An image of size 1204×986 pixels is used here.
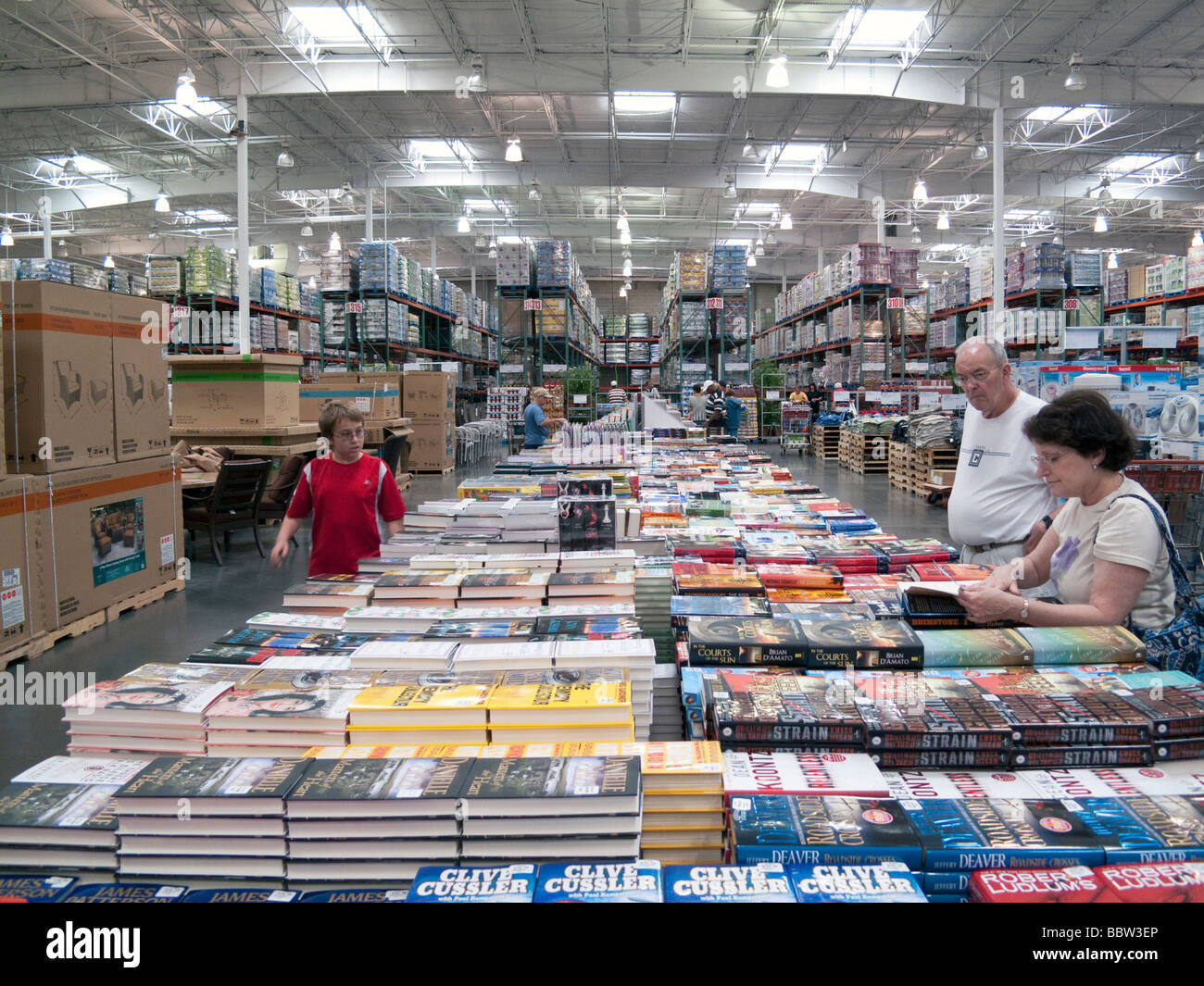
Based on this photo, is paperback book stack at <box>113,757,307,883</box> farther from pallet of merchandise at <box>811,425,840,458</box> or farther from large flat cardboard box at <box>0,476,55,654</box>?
pallet of merchandise at <box>811,425,840,458</box>

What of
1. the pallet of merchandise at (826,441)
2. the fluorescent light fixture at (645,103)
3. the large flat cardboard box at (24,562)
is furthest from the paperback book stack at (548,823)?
the pallet of merchandise at (826,441)

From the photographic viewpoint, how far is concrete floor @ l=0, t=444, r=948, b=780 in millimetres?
3832

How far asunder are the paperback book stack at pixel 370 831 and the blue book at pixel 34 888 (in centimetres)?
34

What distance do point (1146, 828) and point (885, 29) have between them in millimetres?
14727

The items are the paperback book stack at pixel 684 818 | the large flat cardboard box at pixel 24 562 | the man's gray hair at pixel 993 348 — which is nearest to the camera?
the paperback book stack at pixel 684 818

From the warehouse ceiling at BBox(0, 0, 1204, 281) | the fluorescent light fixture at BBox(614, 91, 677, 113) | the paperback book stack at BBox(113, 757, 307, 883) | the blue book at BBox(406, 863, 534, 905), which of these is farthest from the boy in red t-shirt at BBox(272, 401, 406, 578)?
the fluorescent light fixture at BBox(614, 91, 677, 113)

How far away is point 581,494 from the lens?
3.34 meters

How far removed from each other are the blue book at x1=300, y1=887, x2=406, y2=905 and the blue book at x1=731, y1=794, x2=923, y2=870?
54cm

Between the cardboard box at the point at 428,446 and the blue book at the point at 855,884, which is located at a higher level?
the cardboard box at the point at 428,446

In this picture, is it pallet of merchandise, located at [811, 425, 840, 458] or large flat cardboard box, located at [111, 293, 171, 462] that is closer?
large flat cardboard box, located at [111, 293, 171, 462]

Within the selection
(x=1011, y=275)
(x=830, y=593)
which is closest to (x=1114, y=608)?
(x=830, y=593)

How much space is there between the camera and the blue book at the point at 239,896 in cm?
123

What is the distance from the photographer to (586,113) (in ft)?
→ 56.6

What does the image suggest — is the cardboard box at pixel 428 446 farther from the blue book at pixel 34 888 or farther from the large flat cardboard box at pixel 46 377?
the blue book at pixel 34 888
